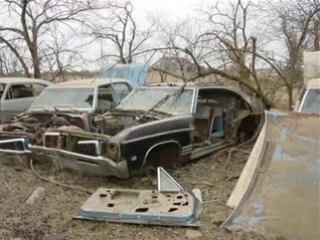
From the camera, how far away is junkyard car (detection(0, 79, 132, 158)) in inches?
234

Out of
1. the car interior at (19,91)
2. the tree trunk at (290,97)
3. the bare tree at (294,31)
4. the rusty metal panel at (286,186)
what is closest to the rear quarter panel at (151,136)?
the rusty metal panel at (286,186)

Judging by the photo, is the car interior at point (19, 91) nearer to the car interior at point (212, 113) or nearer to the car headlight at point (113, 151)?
the car interior at point (212, 113)

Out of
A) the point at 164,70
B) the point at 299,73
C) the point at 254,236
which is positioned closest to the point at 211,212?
the point at 254,236

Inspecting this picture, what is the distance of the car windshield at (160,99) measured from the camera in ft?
21.5

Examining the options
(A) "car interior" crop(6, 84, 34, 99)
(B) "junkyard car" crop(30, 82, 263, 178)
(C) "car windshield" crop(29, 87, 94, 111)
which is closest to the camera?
(B) "junkyard car" crop(30, 82, 263, 178)

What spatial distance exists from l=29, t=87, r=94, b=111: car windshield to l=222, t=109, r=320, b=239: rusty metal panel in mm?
3931

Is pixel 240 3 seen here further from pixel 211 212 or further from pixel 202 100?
pixel 211 212


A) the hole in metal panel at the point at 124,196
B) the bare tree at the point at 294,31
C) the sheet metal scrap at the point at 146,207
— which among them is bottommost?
the hole in metal panel at the point at 124,196

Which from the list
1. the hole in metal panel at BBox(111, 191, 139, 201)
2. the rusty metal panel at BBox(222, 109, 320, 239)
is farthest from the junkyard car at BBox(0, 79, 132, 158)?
the rusty metal panel at BBox(222, 109, 320, 239)

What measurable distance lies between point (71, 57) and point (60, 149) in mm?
13299

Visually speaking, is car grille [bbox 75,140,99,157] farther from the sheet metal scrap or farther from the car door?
the car door

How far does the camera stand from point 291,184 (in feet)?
12.5

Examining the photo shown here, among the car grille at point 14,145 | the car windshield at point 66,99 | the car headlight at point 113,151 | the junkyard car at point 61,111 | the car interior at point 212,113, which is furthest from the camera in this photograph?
the car windshield at point 66,99

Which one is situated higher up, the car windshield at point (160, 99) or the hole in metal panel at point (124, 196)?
the car windshield at point (160, 99)
